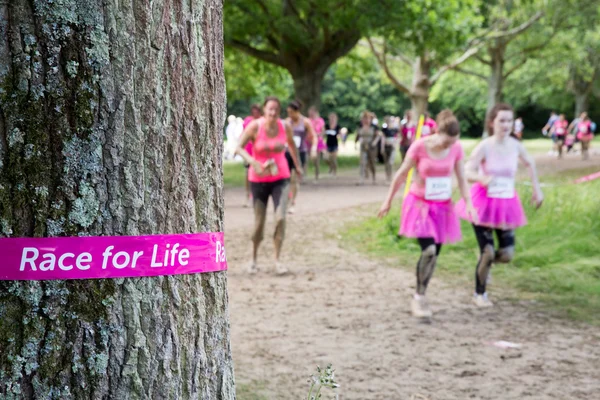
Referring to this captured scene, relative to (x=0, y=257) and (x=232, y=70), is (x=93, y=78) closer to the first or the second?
(x=0, y=257)

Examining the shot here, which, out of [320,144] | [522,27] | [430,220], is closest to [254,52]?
[320,144]

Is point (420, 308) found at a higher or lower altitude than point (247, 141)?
lower

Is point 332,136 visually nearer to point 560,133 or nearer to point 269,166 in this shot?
point 560,133

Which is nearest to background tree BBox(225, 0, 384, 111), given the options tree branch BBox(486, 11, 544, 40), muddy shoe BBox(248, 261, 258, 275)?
tree branch BBox(486, 11, 544, 40)

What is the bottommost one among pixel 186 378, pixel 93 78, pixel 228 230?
pixel 228 230

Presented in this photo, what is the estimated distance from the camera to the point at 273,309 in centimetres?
773

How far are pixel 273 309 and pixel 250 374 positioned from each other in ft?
6.77

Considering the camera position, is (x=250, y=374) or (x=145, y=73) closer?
(x=145, y=73)

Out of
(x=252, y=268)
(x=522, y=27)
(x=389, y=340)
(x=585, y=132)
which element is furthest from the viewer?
(x=522, y=27)

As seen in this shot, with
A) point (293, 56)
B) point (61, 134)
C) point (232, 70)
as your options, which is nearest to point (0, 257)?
point (61, 134)

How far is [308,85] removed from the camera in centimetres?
2714

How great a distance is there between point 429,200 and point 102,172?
540cm

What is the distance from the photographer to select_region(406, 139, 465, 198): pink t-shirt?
7.33 meters

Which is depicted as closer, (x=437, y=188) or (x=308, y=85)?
(x=437, y=188)
